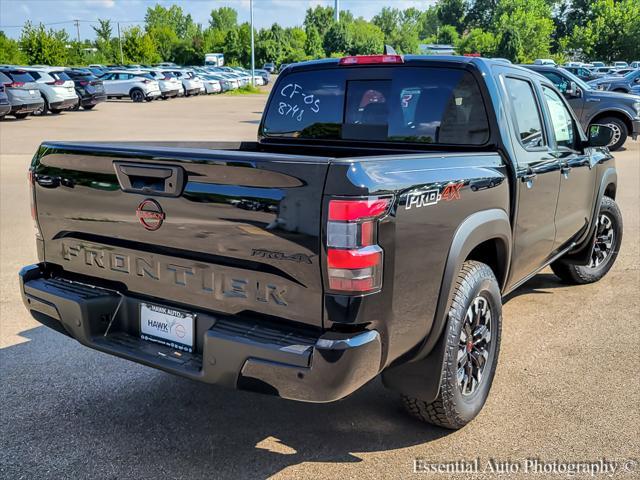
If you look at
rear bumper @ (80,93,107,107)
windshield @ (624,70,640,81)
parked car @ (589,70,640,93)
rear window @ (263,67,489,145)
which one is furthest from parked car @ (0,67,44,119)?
windshield @ (624,70,640,81)

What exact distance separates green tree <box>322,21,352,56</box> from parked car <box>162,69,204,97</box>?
4299 cm

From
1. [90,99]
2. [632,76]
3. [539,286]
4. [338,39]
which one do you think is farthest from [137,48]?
[539,286]

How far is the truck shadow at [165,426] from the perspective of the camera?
309cm

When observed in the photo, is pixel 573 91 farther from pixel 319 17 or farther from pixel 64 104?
pixel 319 17

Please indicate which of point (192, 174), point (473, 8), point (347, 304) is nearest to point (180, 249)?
point (192, 174)

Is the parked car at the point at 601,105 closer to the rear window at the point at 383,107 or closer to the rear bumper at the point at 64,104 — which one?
the rear window at the point at 383,107

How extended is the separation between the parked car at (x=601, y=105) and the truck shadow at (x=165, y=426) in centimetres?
1340

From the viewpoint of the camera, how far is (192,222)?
279cm

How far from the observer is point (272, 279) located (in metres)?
2.64

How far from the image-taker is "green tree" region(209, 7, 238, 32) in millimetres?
144875

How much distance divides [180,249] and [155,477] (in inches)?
42.3

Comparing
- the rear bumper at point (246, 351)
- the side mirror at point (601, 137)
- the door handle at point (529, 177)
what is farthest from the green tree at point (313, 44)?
the rear bumper at point (246, 351)

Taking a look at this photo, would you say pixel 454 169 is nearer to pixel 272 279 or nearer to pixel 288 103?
pixel 272 279

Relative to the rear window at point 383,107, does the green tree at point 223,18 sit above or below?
above
